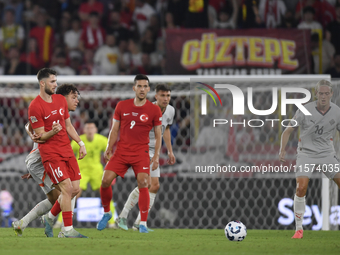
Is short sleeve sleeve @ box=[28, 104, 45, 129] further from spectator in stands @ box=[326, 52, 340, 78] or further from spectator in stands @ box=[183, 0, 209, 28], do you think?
spectator in stands @ box=[326, 52, 340, 78]

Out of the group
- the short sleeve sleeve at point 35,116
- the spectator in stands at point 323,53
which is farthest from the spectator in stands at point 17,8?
the short sleeve sleeve at point 35,116

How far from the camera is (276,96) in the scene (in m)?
8.32

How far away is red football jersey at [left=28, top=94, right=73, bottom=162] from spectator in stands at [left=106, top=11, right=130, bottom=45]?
22.4 ft

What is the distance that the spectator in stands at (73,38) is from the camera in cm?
1209

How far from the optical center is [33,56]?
11836 millimetres

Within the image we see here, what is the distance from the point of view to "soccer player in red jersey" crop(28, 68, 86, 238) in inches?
206

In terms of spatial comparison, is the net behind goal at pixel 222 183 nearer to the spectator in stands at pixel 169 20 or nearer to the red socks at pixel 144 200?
the red socks at pixel 144 200

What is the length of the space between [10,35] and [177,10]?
11.9 feet

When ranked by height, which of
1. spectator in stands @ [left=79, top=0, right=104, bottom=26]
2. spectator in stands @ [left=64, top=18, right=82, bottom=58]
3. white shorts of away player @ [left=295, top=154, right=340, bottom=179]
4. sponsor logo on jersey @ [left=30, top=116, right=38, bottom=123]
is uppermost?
spectator in stands @ [left=79, top=0, right=104, bottom=26]

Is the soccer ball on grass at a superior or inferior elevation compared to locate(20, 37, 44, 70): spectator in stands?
inferior

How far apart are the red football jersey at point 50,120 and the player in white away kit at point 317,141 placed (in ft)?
7.59

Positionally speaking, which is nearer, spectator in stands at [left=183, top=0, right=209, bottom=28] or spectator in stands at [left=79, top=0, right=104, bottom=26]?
spectator in stands at [left=183, top=0, right=209, bottom=28]

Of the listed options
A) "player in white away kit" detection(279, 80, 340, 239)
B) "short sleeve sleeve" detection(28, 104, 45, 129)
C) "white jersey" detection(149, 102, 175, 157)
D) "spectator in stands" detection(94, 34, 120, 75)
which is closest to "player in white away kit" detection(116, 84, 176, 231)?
"white jersey" detection(149, 102, 175, 157)

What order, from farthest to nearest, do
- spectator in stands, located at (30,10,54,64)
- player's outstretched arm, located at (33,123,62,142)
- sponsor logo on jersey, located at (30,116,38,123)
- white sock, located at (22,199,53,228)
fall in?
spectator in stands, located at (30,10,54,64)
white sock, located at (22,199,53,228)
sponsor logo on jersey, located at (30,116,38,123)
player's outstretched arm, located at (33,123,62,142)
